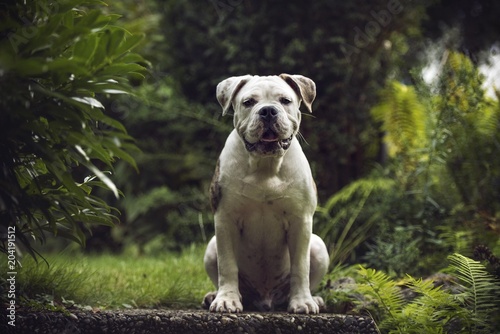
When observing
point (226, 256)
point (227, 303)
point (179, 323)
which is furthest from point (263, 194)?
point (179, 323)

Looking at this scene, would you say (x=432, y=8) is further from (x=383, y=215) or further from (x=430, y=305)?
(x=430, y=305)

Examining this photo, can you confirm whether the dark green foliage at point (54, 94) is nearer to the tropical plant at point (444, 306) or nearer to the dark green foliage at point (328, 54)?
the tropical plant at point (444, 306)

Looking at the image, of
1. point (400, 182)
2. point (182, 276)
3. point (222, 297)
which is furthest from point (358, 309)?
point (400, 182)

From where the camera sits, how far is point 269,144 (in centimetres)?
324

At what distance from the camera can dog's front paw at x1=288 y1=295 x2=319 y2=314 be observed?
334cm

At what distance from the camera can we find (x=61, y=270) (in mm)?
3756

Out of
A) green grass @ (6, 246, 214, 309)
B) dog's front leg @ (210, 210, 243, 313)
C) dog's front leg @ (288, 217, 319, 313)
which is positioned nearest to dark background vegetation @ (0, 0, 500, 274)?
green grass @ (6, 246, 214, 309)

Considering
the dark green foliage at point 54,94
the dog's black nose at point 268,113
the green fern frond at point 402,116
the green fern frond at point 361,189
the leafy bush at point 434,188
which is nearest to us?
the dark green foliage at point 54,94

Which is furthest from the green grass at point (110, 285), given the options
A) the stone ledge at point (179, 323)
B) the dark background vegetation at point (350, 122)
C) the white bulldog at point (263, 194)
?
the dark background vegetation at point (350, 122)

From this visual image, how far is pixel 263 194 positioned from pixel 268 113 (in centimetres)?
50

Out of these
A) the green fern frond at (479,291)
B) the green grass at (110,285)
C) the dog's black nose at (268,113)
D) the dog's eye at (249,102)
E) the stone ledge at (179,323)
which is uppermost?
the dog's eye at (249,102)

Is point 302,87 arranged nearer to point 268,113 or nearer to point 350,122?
point 268,113

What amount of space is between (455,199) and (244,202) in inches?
117

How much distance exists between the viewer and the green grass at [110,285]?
11.7 feet
